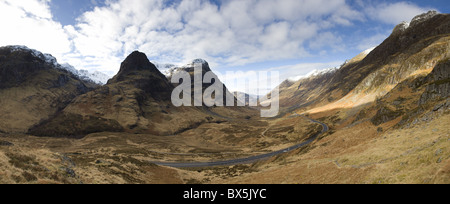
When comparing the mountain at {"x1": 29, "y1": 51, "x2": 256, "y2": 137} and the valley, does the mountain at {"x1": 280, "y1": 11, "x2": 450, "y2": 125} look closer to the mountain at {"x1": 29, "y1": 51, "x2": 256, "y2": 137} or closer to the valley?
the valley

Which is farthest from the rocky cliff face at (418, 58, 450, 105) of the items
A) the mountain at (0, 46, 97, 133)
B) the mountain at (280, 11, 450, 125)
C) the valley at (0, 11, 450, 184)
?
the mountain at (0, 46, 97, 133)

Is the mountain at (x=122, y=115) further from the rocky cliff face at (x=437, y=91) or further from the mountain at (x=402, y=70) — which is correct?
the rocky cliff face at (x=437, y=91)

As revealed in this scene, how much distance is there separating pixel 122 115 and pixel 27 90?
78728 mm

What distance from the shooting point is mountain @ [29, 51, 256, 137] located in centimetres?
12074

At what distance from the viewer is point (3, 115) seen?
118 m

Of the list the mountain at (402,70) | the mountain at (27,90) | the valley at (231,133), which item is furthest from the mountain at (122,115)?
the mountain at (402,70)

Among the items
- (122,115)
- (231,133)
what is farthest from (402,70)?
(122,115)

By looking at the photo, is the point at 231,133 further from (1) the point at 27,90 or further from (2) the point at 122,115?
(1) the point at 27,90

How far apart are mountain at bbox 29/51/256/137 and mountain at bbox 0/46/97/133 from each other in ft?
39.1

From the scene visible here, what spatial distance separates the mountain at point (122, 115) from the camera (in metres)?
121

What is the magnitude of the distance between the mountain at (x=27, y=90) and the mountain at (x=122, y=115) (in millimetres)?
11917

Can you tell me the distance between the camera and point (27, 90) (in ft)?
490
